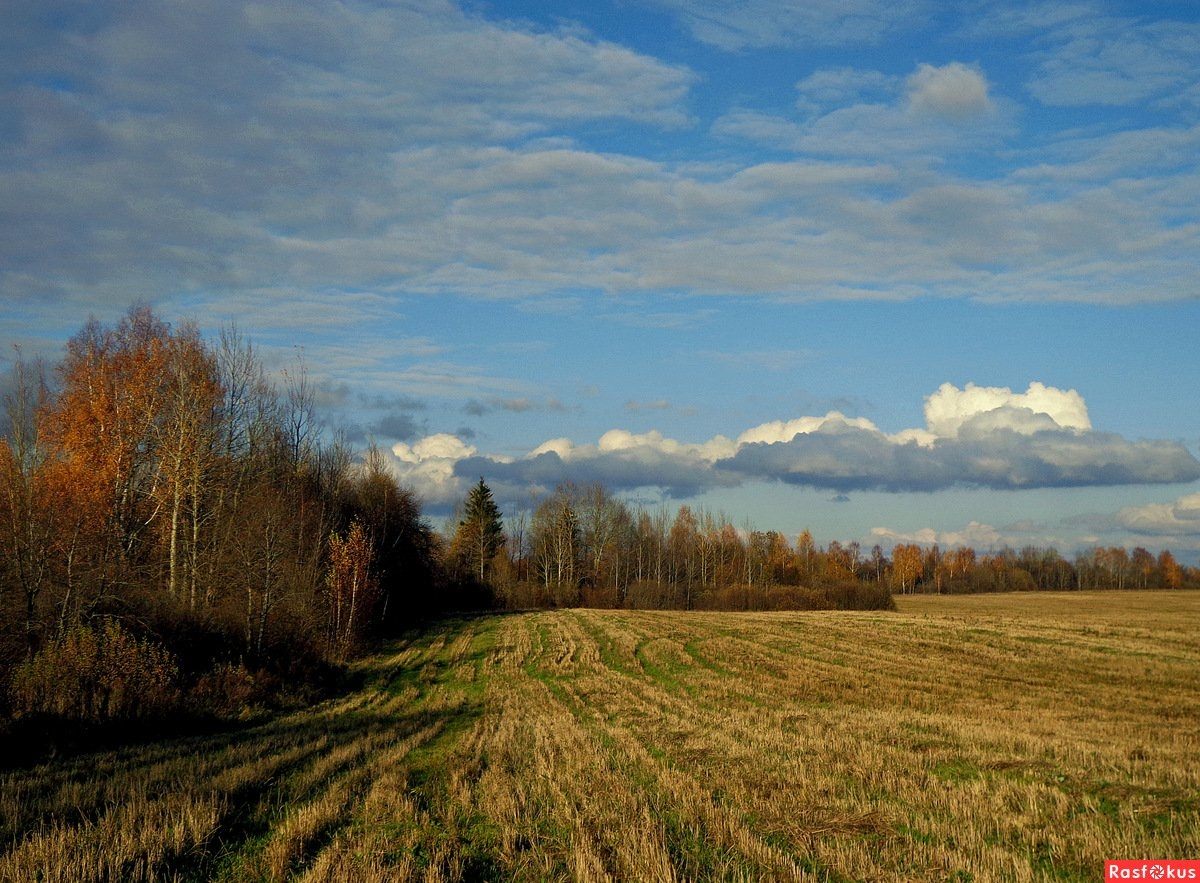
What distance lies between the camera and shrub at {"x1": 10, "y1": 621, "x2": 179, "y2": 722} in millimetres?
17516

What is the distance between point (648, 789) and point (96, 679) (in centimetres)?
1448

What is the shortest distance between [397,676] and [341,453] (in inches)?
1413

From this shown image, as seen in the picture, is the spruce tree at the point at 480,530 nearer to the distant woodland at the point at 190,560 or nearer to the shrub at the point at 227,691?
the distant woodland at the point at 190,560

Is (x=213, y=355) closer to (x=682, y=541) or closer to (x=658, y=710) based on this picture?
(x=658, y=710)

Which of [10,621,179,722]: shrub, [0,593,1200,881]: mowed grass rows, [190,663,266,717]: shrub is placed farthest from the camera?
[190,663,266,717]: shrub

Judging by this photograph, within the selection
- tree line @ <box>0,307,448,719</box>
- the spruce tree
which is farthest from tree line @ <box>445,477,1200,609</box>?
tree line @ <box>0,307,448,719</box>

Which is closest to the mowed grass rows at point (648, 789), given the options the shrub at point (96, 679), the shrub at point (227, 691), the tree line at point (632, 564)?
the shrub at point (227, 691)

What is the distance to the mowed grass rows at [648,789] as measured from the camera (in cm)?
858

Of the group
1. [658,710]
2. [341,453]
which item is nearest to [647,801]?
[658,710]

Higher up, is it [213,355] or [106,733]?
[213,355]

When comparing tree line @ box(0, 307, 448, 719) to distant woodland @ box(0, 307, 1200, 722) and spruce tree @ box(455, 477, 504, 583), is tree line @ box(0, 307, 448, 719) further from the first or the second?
spruce tree @ box(455, 477, 504, 583)

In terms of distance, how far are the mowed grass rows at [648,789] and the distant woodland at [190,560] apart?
3.91m

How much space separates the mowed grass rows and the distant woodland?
3.91 metres

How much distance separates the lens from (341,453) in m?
63.9
